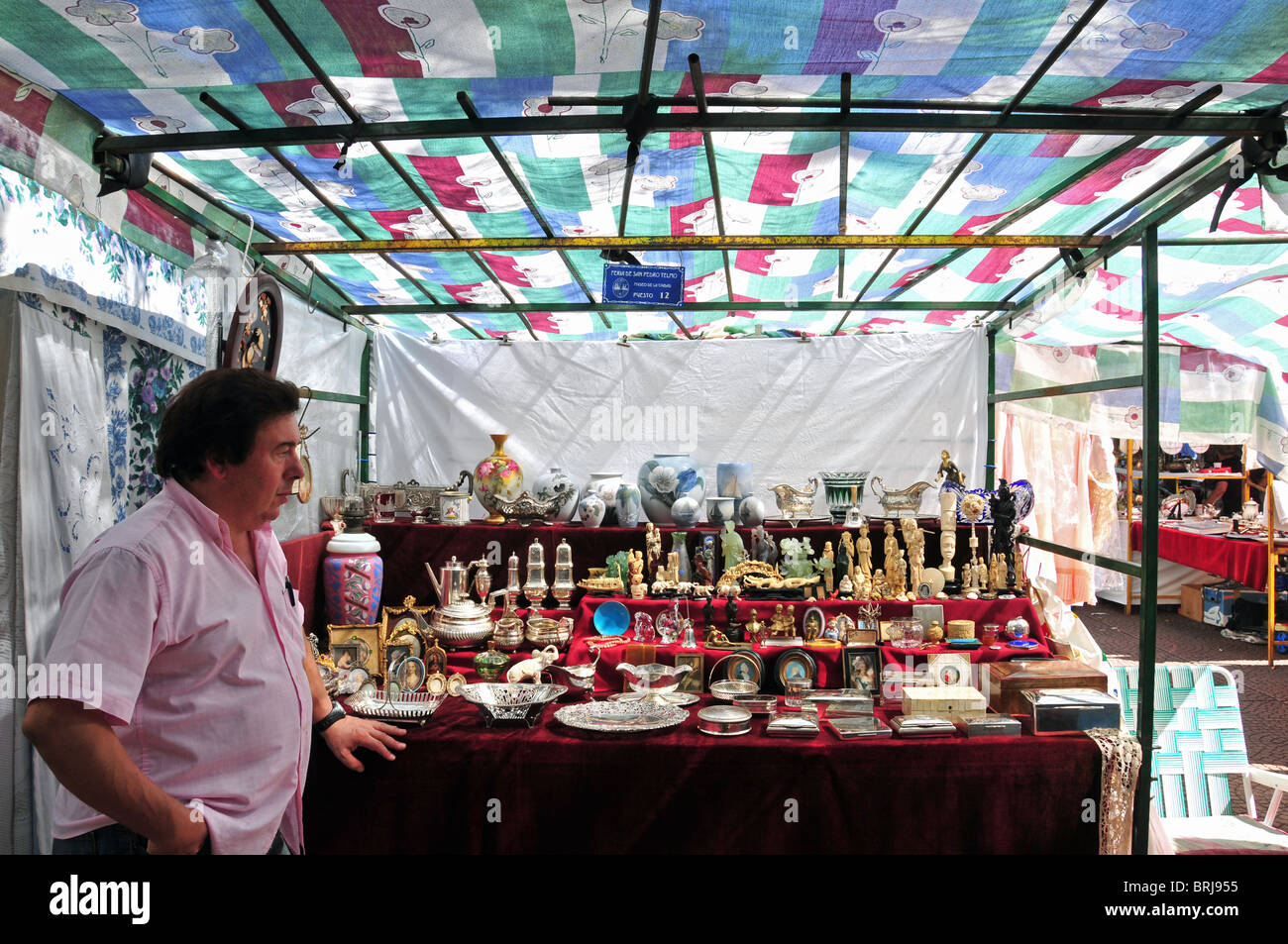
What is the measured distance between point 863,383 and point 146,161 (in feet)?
12.9

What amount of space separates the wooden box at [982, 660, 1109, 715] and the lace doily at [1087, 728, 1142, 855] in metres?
0.26

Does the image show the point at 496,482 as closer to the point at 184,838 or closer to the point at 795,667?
the point at 795,667

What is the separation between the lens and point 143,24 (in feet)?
Result: 7.20

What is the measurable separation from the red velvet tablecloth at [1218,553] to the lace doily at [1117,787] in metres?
6.16

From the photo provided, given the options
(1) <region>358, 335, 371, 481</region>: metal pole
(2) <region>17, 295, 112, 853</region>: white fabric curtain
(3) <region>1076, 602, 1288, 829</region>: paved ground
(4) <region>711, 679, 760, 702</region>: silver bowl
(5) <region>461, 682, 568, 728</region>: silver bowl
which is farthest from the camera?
(1) <region>358, 335, 371, 481</region>: metal pole

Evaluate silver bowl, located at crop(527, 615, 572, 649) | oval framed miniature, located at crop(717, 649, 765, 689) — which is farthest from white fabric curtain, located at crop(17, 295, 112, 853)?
oval framed miniature, located at crop(717, 649, 765, 689)

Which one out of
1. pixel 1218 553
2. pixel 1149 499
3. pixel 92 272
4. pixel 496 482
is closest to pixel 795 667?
pixel 1149 499

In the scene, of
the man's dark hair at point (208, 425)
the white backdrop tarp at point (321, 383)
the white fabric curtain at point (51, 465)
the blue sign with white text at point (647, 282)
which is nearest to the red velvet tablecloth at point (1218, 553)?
the blue sign with white text at point (647, 282)

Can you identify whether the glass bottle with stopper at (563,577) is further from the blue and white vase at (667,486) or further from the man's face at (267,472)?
the man's face at (267,472)

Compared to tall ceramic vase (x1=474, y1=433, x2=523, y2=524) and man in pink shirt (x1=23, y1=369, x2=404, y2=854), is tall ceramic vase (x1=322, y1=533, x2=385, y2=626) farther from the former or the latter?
man in pink shirt (x1=23, y1=369, x2=404, y2=854)

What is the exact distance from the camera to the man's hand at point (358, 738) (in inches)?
87.7

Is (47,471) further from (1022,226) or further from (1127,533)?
(1127,533)

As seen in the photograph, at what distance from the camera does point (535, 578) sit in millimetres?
3410

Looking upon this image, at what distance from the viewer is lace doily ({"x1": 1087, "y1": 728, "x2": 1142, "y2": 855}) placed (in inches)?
95.7
